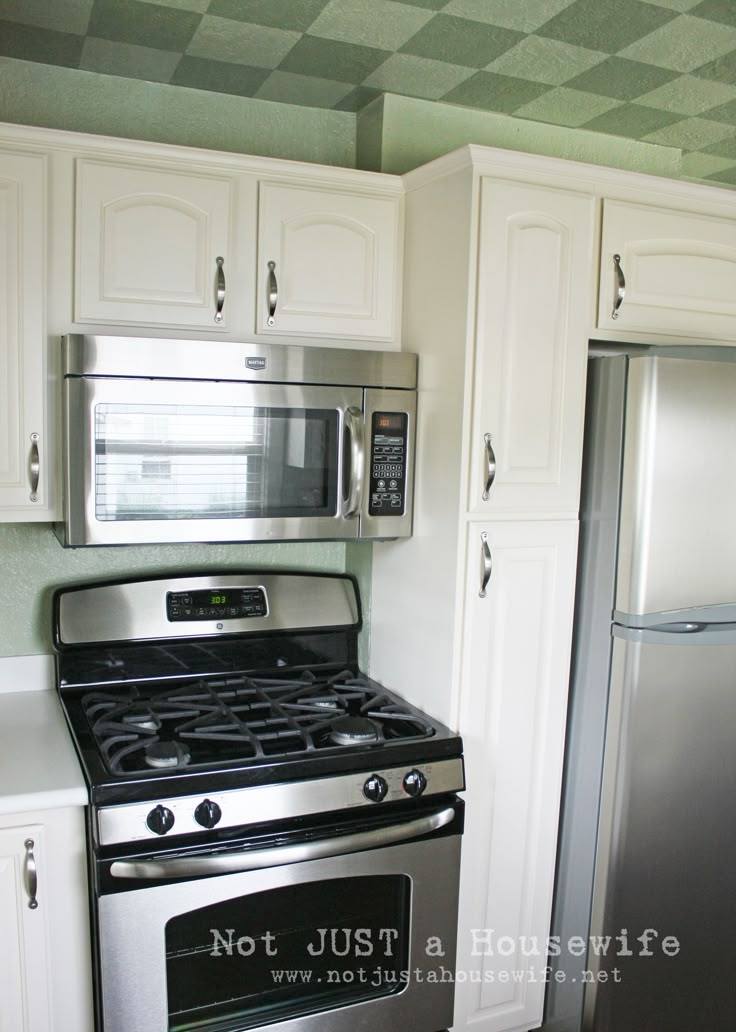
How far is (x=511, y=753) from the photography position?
208 cm

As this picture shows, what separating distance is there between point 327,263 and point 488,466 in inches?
23.6

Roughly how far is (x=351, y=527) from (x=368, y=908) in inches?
32.2

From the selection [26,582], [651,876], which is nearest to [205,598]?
[26,582]

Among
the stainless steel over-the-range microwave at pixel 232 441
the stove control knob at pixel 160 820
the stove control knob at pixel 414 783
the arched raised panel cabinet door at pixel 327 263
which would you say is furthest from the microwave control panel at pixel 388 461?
the stove control knob at pixel 160 820

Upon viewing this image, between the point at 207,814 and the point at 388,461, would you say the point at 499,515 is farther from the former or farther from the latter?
the point at 207,814

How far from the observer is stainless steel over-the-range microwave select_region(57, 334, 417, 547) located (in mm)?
1868

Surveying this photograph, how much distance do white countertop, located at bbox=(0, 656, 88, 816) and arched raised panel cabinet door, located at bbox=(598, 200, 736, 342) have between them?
1.46m

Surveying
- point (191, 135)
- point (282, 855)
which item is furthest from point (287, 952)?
point (191, 135)

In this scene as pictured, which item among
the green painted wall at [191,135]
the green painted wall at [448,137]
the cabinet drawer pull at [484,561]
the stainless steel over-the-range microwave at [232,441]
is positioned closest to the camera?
the stainless steel over-the-range microwave at [232,441]

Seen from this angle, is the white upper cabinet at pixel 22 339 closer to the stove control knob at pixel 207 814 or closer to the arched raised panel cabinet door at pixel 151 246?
the arched raised panel cabinet door at pixel 151 246

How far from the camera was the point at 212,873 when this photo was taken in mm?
1703

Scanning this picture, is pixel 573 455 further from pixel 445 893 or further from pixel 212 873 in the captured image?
pixel 212 873

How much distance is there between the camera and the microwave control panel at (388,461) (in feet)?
6.88

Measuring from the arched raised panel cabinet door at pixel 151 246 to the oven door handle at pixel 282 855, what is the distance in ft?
3.57
